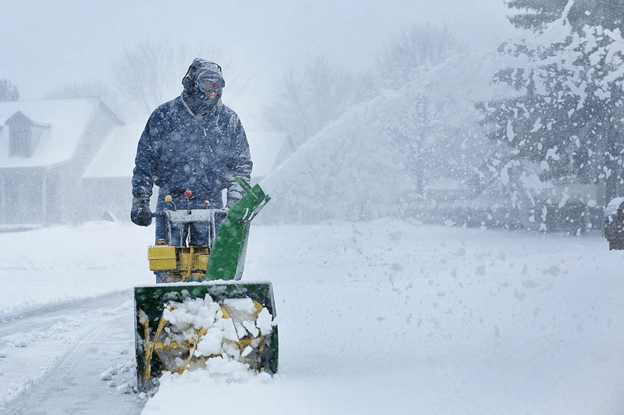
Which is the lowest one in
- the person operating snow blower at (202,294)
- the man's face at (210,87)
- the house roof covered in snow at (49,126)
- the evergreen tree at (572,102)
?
the person operating snow blower at (202,294)

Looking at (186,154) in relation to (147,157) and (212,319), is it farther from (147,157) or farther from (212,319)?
(212,319)

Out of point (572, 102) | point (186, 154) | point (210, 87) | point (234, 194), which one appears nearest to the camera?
point (210, 87)

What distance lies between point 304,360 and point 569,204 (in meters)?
15.8

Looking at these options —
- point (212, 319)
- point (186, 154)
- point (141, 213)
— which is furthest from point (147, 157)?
point (212, 319)

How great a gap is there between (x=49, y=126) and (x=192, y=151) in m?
36.0

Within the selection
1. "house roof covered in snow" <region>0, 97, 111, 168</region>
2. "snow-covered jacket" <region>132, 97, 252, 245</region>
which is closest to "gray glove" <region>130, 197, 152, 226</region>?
"snow-covered jacket" <region>132, 97, 252, 245</region>

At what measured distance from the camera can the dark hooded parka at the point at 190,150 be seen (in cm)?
489

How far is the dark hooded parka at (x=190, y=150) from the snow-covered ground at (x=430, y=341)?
51.3 inches

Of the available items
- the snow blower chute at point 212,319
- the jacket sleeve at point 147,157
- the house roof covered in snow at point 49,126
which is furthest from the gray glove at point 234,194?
the house roof covered in snow at point 49,126

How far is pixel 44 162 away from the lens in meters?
35.9

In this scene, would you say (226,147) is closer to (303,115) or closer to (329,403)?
(329,403)

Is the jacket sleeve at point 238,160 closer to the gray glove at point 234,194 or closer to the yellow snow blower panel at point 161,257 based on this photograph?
the gray glove at point 234,194

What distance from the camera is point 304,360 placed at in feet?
16.0

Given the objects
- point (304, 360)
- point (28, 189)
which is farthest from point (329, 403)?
point (28, 189)
